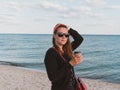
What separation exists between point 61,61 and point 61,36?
0.33 metres

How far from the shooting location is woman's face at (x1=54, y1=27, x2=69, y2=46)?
4.40 m

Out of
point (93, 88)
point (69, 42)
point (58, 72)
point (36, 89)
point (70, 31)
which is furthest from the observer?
point (93, 88)

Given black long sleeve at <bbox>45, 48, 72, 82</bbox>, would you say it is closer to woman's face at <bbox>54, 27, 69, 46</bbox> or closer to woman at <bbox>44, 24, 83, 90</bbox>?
woman at <bbox>44, 24, 83, 90</bbox>

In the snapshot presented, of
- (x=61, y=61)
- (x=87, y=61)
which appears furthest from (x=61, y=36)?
(x=87, y=61)

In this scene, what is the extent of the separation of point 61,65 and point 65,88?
298 millimetres

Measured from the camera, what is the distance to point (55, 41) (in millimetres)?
4473

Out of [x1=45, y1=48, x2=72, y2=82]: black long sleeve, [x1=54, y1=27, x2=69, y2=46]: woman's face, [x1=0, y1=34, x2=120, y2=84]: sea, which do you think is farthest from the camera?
[x1=0, y1=34, x2=120, y2=84]: sea

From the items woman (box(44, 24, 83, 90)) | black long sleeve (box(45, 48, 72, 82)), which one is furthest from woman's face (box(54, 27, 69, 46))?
black long sleeve (box(45, 48, 72, 82))

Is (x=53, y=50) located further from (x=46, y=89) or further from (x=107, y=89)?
(x=107, y=89)

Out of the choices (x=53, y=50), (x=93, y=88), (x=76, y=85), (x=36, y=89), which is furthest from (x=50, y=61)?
(x=93, y=88)

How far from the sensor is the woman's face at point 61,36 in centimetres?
440

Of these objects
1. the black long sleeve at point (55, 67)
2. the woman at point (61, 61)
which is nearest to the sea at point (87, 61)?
the woman at point (61, 61)

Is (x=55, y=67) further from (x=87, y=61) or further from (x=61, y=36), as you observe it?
(x=87, y=61)

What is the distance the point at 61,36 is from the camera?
4.39 meters
